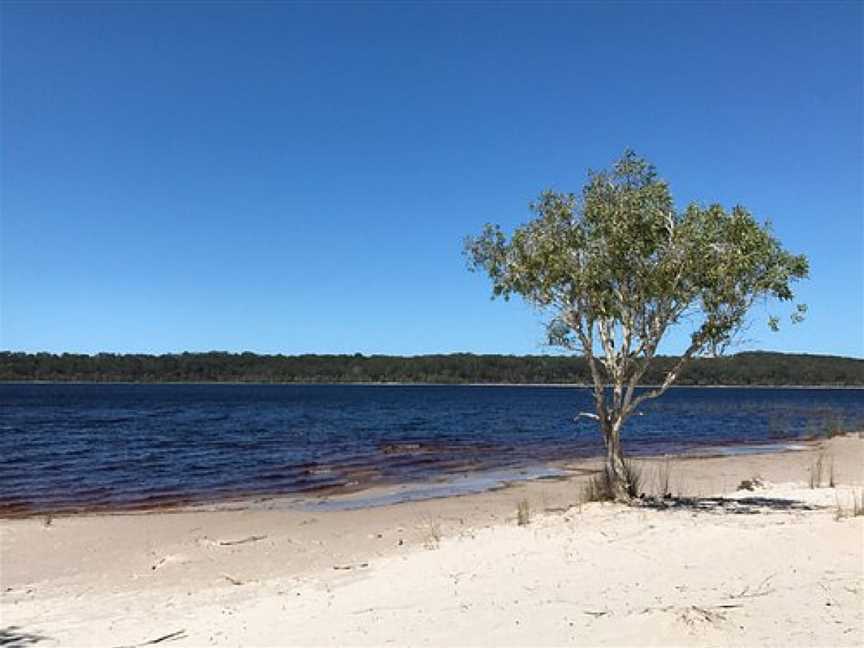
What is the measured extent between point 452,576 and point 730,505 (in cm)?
845

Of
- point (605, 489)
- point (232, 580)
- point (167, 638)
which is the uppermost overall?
point (605, 489)

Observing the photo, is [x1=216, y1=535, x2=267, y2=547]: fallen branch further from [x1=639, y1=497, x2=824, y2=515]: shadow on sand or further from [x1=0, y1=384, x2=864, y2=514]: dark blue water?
[x1=639, y1=497, x2=824, y2=515]: shadow on sand

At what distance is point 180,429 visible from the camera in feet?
165

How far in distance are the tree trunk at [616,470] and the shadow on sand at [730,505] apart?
0.41 m

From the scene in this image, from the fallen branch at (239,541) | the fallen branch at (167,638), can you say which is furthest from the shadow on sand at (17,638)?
the fallen branch at (239,541)

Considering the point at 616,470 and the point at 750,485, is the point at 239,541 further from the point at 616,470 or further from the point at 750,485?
the point at 750,485

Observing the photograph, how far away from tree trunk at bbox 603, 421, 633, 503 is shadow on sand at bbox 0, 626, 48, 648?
10.9m

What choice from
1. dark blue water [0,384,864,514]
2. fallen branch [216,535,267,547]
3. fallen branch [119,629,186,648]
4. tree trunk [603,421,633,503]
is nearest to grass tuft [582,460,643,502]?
tree trunk [603,421,633,503]

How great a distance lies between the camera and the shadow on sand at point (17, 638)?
808cm

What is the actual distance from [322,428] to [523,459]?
22970mm

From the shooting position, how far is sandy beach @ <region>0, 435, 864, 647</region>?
7207 mm

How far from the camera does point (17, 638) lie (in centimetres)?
834

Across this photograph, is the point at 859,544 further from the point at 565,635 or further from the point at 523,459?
the point at 523,459

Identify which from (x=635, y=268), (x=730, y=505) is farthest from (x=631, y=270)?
(x=730, y=505)
